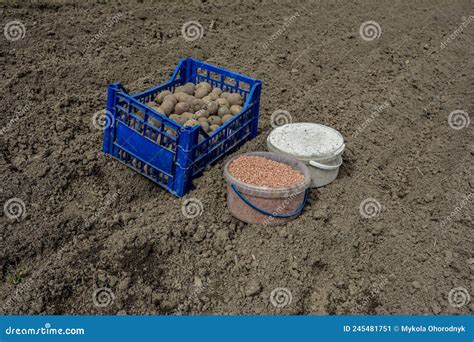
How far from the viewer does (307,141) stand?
520cm

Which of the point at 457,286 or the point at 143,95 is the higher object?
the point at 143,95

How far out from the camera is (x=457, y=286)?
4.26 metres

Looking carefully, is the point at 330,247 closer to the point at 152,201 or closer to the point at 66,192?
the point at 152,201

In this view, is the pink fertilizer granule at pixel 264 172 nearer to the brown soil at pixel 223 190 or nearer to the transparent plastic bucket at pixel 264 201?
the transparent plastic bucket at pixel 264 201

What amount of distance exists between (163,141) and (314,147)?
1395 millimetres

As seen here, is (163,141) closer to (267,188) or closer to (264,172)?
(264,172)

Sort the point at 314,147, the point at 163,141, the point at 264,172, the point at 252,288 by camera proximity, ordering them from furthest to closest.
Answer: the point at 314,147, the point at 163,141, the point at 264,172, the point at 252,288

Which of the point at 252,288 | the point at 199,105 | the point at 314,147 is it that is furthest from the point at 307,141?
the point at 252,288

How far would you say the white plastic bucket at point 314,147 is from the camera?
4980 mm

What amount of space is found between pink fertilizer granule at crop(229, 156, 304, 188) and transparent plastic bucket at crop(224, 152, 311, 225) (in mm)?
71

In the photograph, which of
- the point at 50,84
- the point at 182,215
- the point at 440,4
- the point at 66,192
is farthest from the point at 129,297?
the point at 440,4

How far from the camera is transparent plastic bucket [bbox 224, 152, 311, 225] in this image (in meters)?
4.45

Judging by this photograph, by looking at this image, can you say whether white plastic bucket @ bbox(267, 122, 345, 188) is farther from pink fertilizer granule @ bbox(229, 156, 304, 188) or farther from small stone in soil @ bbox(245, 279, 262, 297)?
small stone in soil @ bbox(245, 279, 262, 297)

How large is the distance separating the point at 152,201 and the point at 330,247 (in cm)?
163
